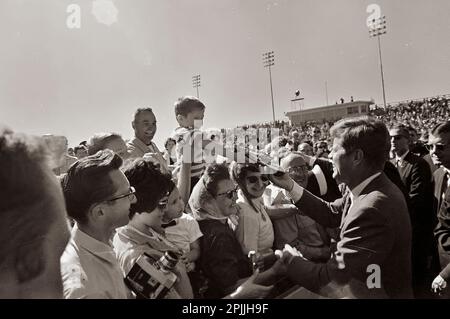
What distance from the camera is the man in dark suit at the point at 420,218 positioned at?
3.95 meters

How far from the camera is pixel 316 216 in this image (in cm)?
300

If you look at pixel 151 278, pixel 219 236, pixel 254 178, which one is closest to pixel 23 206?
pixel 151 278

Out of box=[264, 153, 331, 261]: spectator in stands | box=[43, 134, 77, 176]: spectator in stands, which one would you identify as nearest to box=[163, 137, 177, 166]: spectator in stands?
box=[264, 153, 331, 261]: spectator in stands

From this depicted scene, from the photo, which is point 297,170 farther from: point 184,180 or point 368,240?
point 368,240

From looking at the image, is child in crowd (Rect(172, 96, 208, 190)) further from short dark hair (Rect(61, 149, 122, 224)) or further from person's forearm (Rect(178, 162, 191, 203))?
short dark hair (Rect(61, 149, 122, 224))

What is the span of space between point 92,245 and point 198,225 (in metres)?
1.03

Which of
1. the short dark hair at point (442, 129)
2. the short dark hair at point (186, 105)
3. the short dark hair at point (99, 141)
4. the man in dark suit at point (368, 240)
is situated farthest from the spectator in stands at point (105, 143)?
the short dark hair at point (442, 129)

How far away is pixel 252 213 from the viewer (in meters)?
3.01

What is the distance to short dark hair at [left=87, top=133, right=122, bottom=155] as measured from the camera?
11.3ft

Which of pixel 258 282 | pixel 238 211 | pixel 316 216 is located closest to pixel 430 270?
pixel 316 216

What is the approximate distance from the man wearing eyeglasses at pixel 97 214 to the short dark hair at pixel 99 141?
5.14 ft
